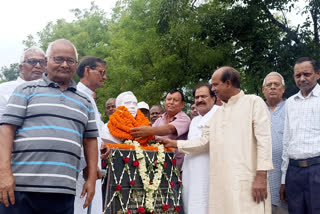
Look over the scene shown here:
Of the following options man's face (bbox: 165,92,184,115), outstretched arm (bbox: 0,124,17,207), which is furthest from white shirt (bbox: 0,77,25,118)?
man's face (bbox: 165,92,184,115)

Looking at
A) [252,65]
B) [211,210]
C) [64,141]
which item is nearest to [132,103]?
[211,210]

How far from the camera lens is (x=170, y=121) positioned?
579 centimetres

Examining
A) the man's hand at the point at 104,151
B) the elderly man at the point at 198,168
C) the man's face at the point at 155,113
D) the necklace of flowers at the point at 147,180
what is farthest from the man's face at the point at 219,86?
the man's face at the point at 155,113

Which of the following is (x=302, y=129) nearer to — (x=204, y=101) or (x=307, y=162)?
(x=307, y=162)

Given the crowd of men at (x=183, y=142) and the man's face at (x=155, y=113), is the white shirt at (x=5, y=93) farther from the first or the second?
the man's face at (x=155, y=113)

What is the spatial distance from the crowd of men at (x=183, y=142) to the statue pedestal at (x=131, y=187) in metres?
0.17

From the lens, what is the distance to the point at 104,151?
463 cm

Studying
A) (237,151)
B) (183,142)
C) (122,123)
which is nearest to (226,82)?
(237,151)

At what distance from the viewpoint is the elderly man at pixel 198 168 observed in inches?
201

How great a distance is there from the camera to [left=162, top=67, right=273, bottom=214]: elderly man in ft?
14.6

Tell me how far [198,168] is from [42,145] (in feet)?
8.99

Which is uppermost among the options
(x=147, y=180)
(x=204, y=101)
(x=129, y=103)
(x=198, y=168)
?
(x=204, y=101)

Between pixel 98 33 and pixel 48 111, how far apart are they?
2945 cm

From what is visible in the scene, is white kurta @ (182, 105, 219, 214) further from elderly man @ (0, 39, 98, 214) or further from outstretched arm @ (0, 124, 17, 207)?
outstretched arm @ (0, 124, 17, 207)
